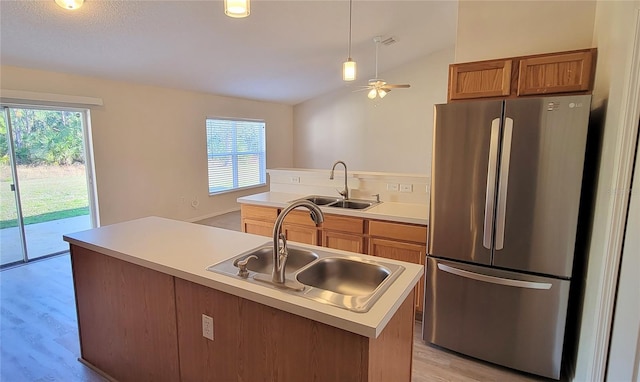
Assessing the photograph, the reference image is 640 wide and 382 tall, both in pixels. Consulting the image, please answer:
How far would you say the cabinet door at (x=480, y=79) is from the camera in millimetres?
2164

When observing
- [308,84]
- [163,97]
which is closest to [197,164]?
[163,97]

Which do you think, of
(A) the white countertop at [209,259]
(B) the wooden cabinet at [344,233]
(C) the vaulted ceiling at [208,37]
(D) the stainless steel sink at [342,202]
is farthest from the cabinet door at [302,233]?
(C) the vaulted ceiling at [208,37]

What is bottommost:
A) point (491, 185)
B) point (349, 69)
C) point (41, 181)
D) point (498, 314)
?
point (498, 314)

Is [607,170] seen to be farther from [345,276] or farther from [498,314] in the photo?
[345,276]

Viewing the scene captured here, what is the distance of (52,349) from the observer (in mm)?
2355

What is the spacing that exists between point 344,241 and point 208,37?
2.88 metres

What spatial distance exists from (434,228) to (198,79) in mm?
4482

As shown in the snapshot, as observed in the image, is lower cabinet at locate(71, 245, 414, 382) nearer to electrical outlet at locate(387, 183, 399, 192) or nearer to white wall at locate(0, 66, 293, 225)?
electrical outlet at locate(387, 183, 399, 192)

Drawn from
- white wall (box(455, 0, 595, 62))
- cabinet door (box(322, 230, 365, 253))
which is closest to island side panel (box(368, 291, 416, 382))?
cabinet door (box(322, 230, 365, 253))

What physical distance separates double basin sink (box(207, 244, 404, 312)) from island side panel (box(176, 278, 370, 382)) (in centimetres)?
11

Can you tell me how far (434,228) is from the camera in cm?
229

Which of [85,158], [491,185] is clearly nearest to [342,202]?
[491,185]

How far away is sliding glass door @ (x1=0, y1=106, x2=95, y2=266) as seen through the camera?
3.83 m

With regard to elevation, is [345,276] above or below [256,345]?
above
